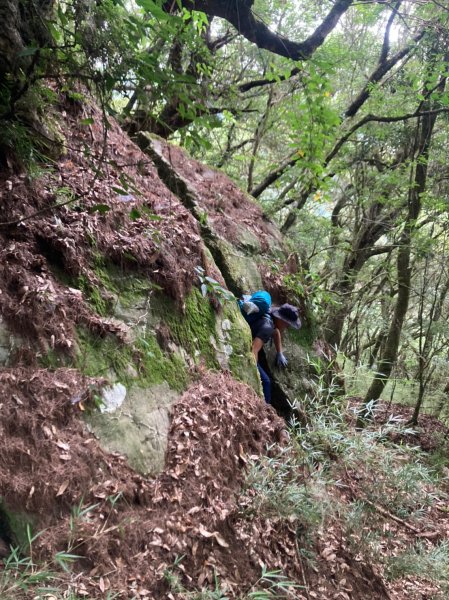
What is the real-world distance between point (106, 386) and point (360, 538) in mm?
3065

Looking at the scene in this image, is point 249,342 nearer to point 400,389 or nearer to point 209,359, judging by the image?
point 209,359

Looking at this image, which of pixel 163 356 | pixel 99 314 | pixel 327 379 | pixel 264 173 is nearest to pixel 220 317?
pixel 163 356

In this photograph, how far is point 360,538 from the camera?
13.4 feet

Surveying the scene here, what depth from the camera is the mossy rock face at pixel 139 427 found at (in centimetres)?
326

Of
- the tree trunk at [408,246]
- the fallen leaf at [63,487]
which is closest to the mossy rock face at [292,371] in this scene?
the tree trunk at [408,246]

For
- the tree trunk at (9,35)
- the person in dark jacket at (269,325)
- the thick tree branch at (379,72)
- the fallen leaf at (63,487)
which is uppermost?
the thick tree branch at (379,72)

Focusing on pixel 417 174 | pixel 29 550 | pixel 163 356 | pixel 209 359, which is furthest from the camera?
pixel 417 174

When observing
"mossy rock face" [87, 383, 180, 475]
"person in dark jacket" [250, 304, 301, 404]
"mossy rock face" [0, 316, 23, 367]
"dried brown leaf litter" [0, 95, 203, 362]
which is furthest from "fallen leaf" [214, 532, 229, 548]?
Answer: "person in dark jacket" [250, 304, 301, 404]

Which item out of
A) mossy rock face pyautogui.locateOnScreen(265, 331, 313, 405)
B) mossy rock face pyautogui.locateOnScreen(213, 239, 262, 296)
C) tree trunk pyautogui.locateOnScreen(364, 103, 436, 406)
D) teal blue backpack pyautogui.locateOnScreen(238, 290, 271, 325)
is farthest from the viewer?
tree trunk pyautogui.locateOnScreen(364, 103, 436, 406)

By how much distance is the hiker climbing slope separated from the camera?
6.11 m

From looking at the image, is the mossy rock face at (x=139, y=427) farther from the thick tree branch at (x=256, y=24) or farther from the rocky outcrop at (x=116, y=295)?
the thick tree branch at (x=256, y=24)

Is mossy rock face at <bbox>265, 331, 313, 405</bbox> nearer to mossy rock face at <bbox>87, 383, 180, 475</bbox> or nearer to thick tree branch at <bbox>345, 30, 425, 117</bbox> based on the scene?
mossy rock face at <bbox>87, 383, 180, 475</bbox>

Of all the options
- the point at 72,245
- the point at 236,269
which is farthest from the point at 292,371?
the point at 72,245

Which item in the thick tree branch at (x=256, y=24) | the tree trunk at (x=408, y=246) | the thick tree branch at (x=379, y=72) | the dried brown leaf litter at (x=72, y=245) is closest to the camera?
the dried brown leaf litter at (x=72, y=245)
